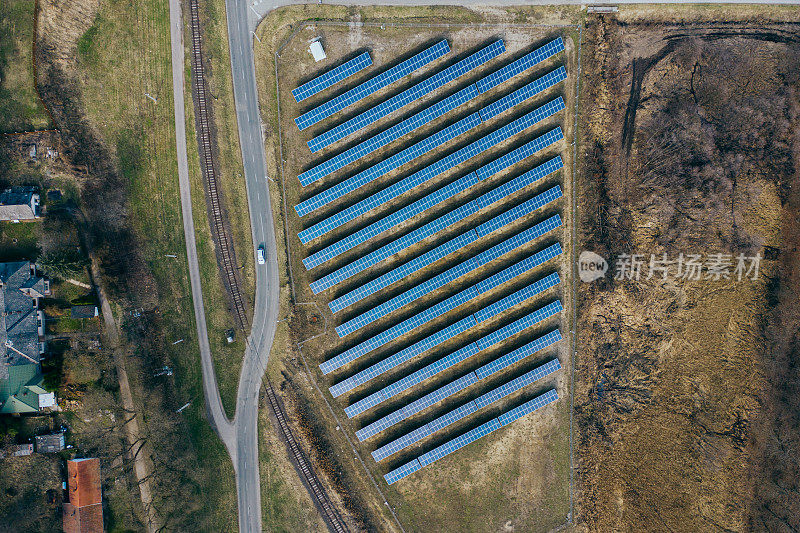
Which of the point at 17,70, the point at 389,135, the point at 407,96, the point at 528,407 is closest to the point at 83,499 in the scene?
the point at 17,70

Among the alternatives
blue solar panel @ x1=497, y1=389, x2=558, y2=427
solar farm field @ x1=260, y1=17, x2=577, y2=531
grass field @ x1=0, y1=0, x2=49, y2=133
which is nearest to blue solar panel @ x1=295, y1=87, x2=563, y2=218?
solar farm field @ x1=260, y1=17, x2=577, y2=531

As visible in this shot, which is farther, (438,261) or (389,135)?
(438,261)

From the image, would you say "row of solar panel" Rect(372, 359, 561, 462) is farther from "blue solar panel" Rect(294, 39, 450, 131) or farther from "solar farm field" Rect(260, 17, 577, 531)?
"blue solar panel" Rect(294, 39, 450, 131)

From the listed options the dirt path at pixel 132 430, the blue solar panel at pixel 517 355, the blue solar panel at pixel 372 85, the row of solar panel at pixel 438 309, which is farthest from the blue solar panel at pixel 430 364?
the blue solar panel at pixel 372 85

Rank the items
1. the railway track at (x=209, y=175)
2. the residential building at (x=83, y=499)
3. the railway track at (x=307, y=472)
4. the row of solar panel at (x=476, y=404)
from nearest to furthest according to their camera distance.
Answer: the residential building at (x=83, y=499), the railway track at (x=209, y=175), the row of solar panel at (x=476, y=404), the railway track at (x=307, y=472)

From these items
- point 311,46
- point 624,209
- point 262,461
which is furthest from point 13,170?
point 624,209

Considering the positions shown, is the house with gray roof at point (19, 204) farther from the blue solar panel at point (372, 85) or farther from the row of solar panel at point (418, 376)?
the row of solar panel at point (418, 376)

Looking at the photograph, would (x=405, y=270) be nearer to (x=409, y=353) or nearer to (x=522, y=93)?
(x=409, y=353)
